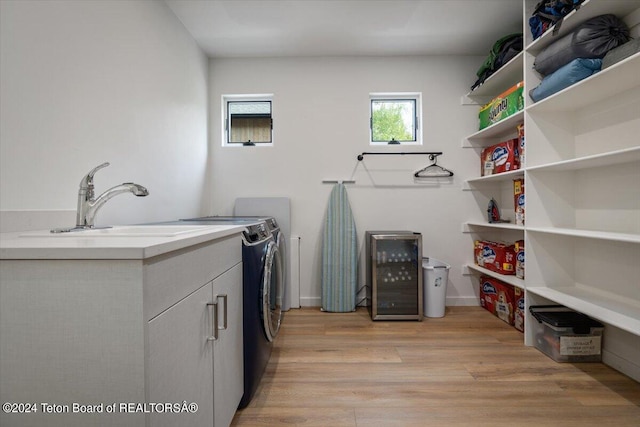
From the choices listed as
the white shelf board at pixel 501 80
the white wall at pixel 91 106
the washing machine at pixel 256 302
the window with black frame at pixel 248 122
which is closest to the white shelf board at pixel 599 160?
the white shelf board at pixel 501 80

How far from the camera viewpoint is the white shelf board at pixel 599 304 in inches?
59.0

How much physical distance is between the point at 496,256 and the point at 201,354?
2546 mm

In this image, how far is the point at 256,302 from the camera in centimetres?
151

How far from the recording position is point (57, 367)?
0.64 meters

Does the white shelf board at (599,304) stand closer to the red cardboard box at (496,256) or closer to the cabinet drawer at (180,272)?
the red cardboard box at (496,256)

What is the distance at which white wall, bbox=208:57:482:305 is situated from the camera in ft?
9.98

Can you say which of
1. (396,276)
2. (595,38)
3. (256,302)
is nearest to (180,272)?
(256,302)

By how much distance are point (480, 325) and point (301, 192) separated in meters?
2.00

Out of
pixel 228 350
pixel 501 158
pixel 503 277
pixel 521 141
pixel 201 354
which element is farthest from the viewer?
pixel 501 158

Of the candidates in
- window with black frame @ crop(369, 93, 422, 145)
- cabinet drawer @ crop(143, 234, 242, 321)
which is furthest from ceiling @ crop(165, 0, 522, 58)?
cabinet drawer @ crop(143, 234, 242, 321)

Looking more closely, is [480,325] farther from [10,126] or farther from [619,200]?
[10,126]

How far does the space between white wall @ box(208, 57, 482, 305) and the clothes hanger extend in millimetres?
58

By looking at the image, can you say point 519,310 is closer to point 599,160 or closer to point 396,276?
point 396,276

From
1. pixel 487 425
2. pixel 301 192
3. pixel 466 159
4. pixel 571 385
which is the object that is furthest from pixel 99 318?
pixel 466 159
